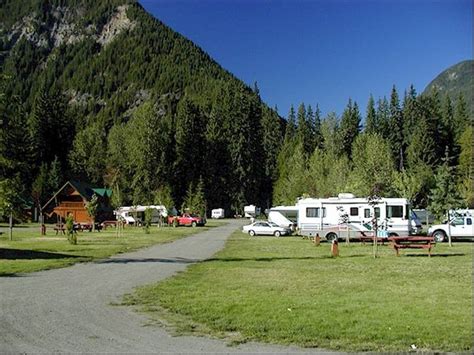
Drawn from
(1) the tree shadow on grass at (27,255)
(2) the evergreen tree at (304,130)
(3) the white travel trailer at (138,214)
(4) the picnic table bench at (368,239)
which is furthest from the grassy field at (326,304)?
(2) the evergreen tree at (304,130)

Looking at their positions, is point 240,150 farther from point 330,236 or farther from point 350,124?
point 330,236

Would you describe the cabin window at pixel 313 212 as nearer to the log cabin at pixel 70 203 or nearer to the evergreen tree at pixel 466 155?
the log cabin at pixel 70 203

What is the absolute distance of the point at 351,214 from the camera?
34688mm

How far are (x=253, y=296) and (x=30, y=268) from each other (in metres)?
9.58

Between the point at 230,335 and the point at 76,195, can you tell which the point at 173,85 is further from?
the point at 230,335

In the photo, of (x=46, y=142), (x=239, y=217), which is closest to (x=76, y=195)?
(x=46, y=142)

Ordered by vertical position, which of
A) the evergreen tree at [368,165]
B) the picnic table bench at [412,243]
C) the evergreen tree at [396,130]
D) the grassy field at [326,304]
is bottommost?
the grassy field at [326,304]

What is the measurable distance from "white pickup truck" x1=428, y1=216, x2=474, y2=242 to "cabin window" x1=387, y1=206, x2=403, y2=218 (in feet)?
7.70

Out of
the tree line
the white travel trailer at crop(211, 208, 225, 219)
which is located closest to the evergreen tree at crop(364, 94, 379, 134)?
the tree line

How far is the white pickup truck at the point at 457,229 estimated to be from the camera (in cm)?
3316

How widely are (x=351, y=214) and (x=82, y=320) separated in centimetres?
2720

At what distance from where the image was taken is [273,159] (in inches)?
4525

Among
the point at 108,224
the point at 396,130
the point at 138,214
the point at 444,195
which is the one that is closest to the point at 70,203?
the point at 108,224

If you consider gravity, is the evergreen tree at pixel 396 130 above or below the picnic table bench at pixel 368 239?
above
